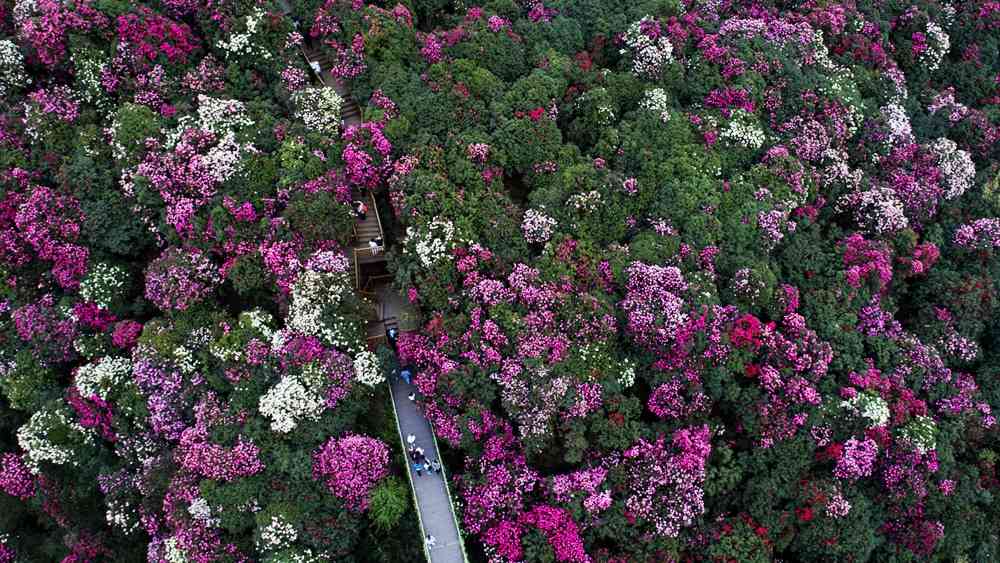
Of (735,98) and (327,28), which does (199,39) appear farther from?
(735,98)

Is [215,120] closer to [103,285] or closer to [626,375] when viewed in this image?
[103,285]

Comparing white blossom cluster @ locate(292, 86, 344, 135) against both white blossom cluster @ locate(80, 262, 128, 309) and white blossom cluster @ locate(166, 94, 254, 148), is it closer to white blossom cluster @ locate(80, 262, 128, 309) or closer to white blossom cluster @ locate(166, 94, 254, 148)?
white blossom cluster @ locate(166, 94, 254, 148)

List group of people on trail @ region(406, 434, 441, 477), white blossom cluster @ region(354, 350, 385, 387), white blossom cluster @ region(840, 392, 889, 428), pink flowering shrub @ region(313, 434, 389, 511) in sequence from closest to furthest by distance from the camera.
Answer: pink flowering shrub @ region(313, 434, 389, 511)
white blossom cluster @ region(354, 350, 385, 387)
group of people on trail @ region(406, 434, 441, 477)
white blossom cluster @ region(840, 392, 889, 428)

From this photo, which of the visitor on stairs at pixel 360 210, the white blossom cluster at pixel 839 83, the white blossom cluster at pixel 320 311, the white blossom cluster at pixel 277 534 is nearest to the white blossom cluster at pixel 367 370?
the white blossom cluster at pixel 320 311

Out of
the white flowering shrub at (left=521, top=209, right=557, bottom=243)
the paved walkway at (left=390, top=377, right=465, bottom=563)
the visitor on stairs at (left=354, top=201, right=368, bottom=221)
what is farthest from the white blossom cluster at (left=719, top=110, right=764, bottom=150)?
the paved walkway at (left=390, top=377, right=465, bottom=563)

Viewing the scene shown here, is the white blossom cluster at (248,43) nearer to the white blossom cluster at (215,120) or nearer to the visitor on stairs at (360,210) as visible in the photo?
the white blossom cluster at (215,120)

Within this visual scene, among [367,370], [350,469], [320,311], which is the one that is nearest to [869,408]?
[367,370]
